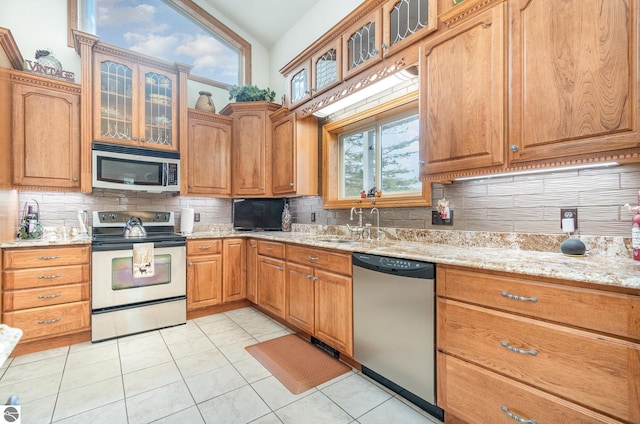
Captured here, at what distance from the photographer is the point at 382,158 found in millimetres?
2836

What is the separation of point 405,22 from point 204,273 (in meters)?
2.94

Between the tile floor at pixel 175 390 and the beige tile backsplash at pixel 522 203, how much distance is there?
1.23m

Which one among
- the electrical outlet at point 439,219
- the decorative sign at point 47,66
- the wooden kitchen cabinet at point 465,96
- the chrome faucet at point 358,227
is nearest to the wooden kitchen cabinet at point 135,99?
the decorative sign at point 47,66

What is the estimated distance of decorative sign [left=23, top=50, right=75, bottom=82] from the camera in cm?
277

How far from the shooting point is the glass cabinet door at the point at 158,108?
3168 mm

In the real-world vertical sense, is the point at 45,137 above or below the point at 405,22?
below

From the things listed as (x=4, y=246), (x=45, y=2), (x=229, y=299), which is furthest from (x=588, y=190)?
(x=45, y=2)

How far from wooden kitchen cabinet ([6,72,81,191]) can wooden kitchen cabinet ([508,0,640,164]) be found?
3625 millimetres

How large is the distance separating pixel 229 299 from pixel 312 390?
179cm

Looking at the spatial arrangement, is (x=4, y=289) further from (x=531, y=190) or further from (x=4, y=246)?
(x=531, y=190)

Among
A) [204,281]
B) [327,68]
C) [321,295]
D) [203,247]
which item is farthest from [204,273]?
[327,68]

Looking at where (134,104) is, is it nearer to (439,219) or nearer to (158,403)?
(158,403)

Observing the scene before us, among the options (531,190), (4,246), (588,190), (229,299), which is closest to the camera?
(588,190)

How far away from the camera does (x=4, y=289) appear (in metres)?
2.29
